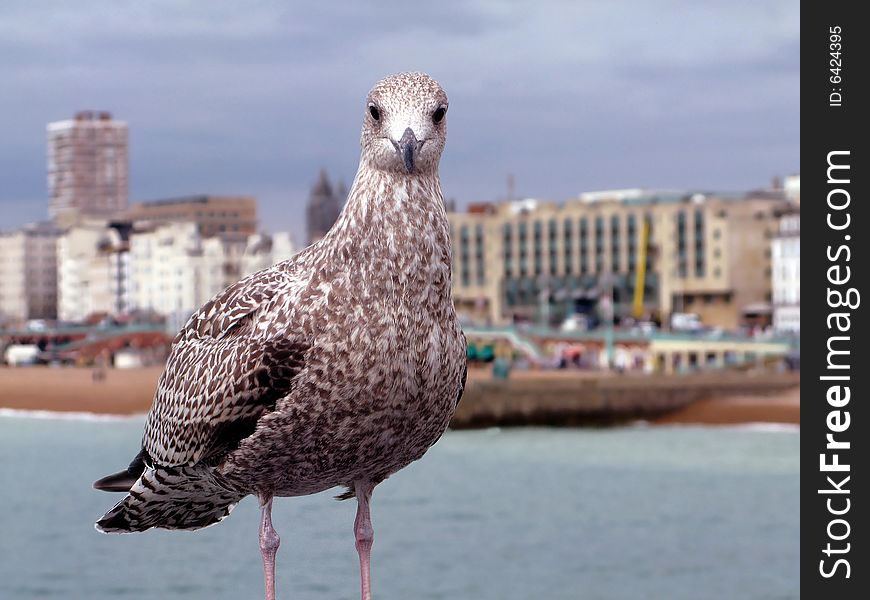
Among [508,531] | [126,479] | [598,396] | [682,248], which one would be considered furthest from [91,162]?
[126,479]

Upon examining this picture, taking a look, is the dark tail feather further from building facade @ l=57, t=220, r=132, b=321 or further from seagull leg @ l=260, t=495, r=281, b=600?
building facade @ l=57, t=220, r=132, b=321

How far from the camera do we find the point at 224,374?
16.1ft

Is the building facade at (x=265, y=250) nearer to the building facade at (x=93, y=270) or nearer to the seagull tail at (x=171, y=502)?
the building facade at (x=93, y=270)

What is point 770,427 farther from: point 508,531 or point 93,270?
point 93,270

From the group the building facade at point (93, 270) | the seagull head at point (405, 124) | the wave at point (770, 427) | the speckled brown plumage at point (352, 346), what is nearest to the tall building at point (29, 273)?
the building facade at point (93, 270)

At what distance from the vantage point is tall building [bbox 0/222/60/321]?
15025cm

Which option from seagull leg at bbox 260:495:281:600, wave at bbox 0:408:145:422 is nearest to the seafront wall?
wave at bbox 0:408:145:422

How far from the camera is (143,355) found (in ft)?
303

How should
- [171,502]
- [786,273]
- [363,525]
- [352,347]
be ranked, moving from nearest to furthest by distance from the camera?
[352,347]
[363,525]
[171,502]
[786,273]

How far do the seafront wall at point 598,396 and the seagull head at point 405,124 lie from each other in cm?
5300

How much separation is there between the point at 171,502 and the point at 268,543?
0.51m

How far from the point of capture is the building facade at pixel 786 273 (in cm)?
9575

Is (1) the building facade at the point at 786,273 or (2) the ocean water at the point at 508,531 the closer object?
(2) the ocean water at the point at 508,531

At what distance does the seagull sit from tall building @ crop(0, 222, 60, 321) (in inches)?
5837
